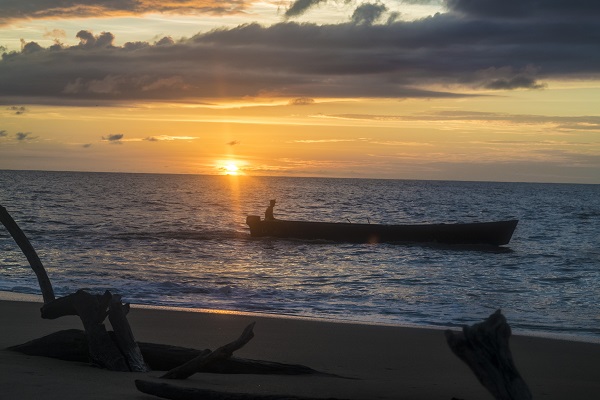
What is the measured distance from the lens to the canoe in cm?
3478

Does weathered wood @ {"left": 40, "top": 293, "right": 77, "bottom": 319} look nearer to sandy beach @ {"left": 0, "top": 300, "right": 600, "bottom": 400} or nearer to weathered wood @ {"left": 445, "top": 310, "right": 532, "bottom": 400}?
sandy beach @ {"left": 0, "top": 300, "right": 600, "bottom": 400}

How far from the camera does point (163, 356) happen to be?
8.31 meters

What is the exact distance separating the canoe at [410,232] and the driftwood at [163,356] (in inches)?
1051

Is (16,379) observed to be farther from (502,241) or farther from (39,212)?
(39,212)

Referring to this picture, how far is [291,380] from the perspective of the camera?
806 cm

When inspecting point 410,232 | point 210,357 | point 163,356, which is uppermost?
point 210,357

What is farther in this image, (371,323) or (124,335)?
(371,323)

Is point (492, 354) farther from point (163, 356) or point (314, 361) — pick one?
point (314, 361)

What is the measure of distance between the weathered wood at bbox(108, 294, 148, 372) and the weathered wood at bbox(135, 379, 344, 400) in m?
1.09

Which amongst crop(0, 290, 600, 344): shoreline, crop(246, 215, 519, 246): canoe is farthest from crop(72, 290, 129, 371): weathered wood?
crop(246, 215, 519, 246): canoe

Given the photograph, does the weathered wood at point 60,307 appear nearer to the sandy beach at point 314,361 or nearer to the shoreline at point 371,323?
the sandy beach at point 314,361

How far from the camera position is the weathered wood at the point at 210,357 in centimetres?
712

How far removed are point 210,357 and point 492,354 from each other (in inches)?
123

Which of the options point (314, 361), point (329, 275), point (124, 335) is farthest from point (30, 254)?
point (329, 275)
